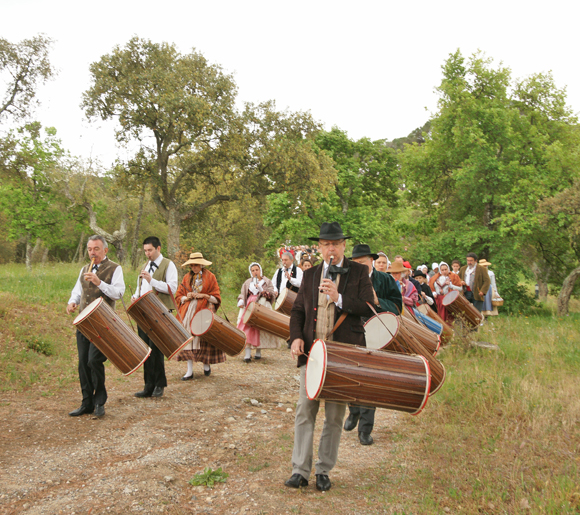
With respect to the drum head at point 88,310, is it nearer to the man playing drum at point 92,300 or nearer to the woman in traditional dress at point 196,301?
the man playing drum at point 92,300

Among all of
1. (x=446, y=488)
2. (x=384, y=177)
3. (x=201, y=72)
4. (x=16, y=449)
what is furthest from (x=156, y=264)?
(x=384, y=177)

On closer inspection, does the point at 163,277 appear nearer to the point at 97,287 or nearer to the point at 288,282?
the point at 97,287

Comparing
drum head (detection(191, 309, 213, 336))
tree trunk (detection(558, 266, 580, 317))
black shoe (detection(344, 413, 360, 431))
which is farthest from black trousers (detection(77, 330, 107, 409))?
tree trunk (detection(558, 266, 580, 317))

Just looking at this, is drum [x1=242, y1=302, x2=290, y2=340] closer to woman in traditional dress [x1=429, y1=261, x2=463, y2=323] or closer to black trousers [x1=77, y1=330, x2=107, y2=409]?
black trousers [x1=77, y1=330, x2=107, y2=409]

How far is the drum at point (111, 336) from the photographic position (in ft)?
15.7

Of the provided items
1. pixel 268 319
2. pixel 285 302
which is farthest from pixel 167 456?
pixel 285 302

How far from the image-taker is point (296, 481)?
359 centimetres

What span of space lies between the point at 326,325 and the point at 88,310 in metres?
2.61

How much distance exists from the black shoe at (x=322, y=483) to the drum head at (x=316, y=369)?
71 cm

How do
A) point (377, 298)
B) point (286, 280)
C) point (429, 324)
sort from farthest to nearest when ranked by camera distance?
1. point (286, 280)
2. point (429, 324)
3. point (377, 298)

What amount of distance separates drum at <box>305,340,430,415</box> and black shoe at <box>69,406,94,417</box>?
10.7 feet

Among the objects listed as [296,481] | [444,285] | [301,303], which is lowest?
[296,481]

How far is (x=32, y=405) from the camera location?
5715 millimetres

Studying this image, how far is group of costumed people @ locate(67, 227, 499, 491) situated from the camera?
11.9ft
